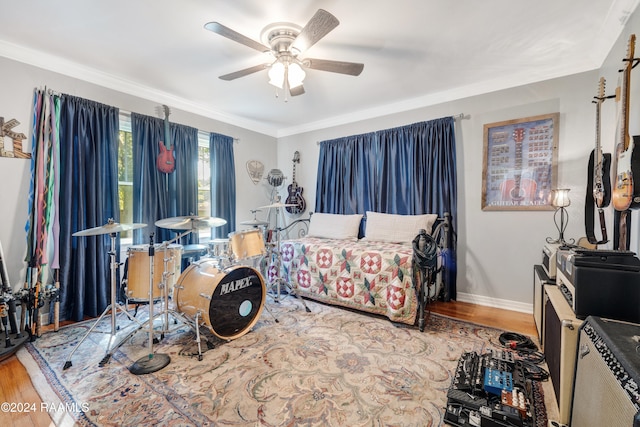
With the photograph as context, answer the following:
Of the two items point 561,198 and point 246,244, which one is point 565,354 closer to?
point 561,198

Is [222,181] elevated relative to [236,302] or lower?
elevated

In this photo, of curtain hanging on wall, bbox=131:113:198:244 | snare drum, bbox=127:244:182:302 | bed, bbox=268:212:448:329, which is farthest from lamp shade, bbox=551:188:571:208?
curtain hanging on wall, bbox=131:113:198:244

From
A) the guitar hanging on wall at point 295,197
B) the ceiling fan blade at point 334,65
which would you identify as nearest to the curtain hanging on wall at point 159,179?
the guitar hanging on wall at point 295,197

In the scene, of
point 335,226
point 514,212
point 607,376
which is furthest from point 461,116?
point 607,376

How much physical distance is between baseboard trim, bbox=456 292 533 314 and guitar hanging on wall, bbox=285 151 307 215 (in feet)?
8.47

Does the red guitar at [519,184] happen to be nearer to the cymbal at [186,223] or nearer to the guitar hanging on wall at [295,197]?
the guitar hanging on wall at [295,197]

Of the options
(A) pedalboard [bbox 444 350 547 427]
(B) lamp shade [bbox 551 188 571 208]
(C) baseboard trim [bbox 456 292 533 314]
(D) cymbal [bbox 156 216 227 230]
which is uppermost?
(B) lamp shade [bbox 551 188 571 208]

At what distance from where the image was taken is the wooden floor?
1.45m

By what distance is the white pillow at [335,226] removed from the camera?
379 cm

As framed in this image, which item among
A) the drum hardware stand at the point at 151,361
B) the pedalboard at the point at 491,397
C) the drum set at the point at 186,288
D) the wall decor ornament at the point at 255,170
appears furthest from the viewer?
the wall decor ornament at the point at 255,170

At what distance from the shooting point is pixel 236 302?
7.59 feet

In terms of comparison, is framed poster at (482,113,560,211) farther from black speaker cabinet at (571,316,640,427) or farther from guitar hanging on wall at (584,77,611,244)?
black speaker cabinet at (571,316,640,427)

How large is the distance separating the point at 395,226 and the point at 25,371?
344cm

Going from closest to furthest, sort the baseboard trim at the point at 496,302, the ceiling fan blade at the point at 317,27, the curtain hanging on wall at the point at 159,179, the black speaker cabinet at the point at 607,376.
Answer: the black speaker cabinet at the point at 607,376, the ceiling fan blade at the point at 317,27, the baseboard trim at the point at 496,302, the curtain hanging on wall at the point at 159,179
